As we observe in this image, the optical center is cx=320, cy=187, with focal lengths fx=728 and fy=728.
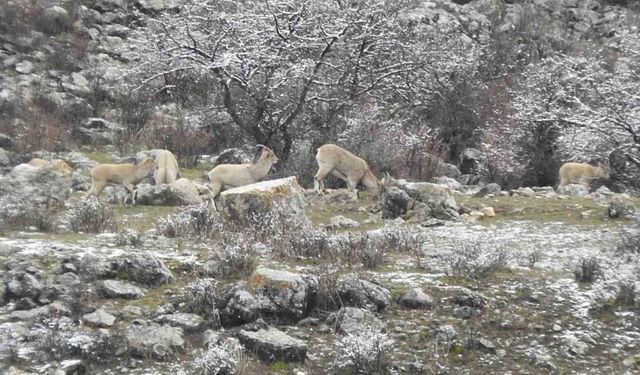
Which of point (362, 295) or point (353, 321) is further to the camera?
point (362, 295)

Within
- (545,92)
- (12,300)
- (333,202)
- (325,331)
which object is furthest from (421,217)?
(545,92)

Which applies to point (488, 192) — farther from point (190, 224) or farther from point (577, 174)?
point (190, 224)

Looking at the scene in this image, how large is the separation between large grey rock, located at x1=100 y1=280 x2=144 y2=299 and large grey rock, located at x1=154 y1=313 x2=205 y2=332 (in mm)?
527

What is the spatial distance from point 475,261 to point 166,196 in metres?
7.18

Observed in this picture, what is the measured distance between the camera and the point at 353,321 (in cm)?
574

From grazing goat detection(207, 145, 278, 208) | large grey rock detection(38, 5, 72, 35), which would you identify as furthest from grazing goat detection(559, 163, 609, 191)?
large grey rock detection(38, 5, 72, 35)

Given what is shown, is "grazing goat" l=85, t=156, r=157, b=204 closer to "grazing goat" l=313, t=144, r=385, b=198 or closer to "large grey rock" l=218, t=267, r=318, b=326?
"grazing goat" l=313, t=144, r=385, b=198

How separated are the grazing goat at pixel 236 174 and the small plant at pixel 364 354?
783cm

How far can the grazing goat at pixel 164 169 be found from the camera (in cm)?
1382

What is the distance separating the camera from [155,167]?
45.0 feet

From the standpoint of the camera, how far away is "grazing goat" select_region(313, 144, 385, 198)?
548 inches

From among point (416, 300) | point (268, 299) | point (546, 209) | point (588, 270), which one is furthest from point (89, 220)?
point (546, 209)

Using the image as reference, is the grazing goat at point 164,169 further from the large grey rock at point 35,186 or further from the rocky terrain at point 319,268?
the large grey rock at point 35,186

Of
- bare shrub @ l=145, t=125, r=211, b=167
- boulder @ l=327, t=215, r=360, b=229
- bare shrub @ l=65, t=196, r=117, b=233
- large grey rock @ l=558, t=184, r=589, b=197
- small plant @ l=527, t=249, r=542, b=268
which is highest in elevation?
small plant @ l=527, t=249, r=542, b=268
